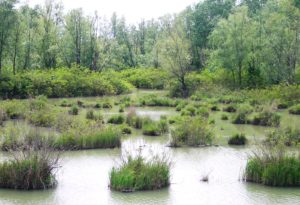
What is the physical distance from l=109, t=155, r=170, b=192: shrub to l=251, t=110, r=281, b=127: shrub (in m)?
14.6

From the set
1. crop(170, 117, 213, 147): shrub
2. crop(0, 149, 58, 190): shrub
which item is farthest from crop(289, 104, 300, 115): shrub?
crop(0, 149, 58, 190): shrub

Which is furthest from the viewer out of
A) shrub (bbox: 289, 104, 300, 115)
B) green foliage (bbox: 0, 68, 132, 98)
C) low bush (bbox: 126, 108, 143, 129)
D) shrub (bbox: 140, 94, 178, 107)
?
green foliage (bbox: 0, 68, 132, 98)

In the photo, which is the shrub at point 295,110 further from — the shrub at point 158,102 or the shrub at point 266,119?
the shrub at point 158,102

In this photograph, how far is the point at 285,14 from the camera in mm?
48375

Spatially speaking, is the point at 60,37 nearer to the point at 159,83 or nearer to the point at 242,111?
the point at 159,83

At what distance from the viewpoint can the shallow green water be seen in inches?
504

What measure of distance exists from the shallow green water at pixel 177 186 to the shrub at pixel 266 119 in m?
8.38

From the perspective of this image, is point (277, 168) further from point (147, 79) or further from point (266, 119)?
point (147, 79)

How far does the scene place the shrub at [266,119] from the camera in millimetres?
27297

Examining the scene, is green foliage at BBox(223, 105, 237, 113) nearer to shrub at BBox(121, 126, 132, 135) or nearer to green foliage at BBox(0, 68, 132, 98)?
shrub at BBox(121, 126, 132, 135)

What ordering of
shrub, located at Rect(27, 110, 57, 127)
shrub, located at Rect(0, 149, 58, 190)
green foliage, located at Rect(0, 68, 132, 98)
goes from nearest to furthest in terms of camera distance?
shrub, located at Rect(0, 149, 58, 190)
shrub, located at Rect(27, 110, 57, 127)
green foliage, located at Rect(0, 68, 132, 98)

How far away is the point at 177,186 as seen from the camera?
46.5 feet

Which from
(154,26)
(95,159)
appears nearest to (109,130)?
(95,159)

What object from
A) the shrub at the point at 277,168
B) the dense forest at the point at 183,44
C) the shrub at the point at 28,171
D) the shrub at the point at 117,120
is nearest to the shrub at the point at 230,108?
the dense forest at the point at 183,44
